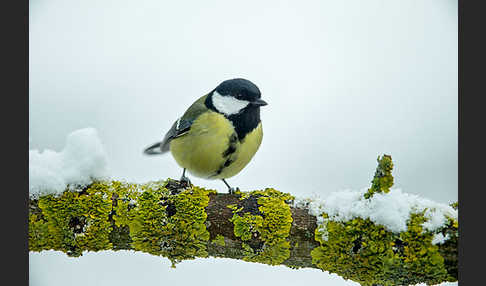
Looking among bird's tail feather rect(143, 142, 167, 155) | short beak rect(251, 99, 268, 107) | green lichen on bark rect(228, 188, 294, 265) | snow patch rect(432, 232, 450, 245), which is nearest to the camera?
snow patch rect(432, 232, 450, 245)

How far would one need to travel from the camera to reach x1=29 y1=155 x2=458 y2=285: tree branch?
1.31m

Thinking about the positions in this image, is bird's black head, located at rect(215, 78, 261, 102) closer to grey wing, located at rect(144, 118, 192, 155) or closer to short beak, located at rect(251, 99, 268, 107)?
short beak, located at rect(251, 99, 268, 107)

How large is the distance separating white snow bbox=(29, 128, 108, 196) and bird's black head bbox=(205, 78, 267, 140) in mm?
593

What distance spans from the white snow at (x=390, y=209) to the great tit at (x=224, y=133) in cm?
64

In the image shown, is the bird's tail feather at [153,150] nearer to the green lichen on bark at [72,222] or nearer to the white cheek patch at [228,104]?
the white cheek patch at [228,104]

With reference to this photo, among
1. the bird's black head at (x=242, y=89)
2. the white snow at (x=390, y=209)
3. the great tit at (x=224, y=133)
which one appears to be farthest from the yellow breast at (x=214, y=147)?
the white snow at (x=390, y=209)

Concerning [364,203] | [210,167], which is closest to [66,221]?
[210,167]

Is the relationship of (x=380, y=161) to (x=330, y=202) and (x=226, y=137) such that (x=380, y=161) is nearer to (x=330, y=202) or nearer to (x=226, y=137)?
(x=330, y=202)

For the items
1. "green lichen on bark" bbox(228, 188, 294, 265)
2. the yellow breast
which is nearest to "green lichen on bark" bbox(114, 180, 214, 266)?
"green lichen on bark" bbox(228, 188, 294, 265)

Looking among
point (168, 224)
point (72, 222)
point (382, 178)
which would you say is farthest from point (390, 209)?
point (72, 222)

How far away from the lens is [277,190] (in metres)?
1.57

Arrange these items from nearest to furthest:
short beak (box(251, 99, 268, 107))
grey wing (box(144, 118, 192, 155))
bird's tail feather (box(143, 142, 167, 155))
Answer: short beak (box(251, 99, 268, 107))
grey wing (box(144, 118, 192, 155))
bird's tail feather (box(143, 142, 167, 155))

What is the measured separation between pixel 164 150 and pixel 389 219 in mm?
1344

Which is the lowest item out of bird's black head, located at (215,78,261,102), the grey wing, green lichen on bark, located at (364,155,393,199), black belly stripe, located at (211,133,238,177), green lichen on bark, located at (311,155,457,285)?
green lichen on bark, located at (311,155,457,285)
